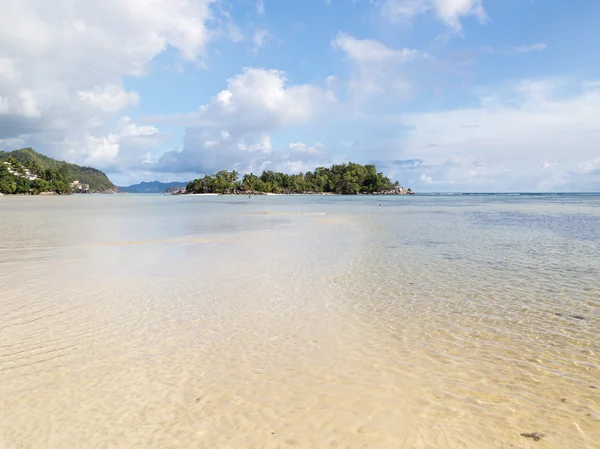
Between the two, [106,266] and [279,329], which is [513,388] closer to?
[279,329]

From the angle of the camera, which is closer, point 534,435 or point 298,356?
point 534,435

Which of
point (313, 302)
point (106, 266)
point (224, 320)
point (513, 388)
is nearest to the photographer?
point (513, 388)

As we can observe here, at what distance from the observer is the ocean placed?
16.3 ft

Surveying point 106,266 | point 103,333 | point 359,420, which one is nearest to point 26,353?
point 103,333

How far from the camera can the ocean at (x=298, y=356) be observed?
4.96 m

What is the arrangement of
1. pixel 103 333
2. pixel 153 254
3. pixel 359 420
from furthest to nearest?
1. pixel 153 254
2. pixel 103 333
3. pixel 359 420

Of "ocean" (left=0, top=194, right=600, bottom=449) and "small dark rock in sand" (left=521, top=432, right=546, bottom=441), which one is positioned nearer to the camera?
"small dark rock in sand" (left=521, top=432, right=546, bottom=441)

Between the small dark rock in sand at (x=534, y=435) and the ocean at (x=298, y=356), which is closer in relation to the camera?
the small dark rock in sand at (x=534, y=435)

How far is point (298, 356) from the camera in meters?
7.19

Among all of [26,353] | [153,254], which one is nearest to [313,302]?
[26,353]

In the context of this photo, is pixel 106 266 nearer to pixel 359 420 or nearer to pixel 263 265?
pixel 263 265

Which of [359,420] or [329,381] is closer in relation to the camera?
[359,420]

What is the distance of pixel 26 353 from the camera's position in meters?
7.07

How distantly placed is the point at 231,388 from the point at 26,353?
152 inches
